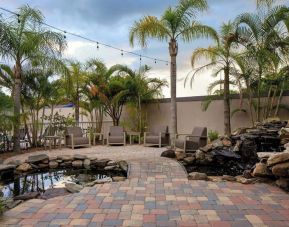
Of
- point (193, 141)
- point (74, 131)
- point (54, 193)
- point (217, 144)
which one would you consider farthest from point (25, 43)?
point (217, 144)

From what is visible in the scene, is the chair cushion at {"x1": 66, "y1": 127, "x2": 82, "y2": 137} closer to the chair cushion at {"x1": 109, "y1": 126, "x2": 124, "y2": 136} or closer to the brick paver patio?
the chair cushion at {"x1": 109, "y1": 126, "x2": 124, "y2": 136}

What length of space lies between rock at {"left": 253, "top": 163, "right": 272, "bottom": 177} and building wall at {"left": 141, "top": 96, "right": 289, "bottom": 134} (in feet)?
17.2

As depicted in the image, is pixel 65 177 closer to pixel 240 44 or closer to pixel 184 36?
pixel 184 36

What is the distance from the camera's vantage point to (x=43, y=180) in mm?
A: 6570

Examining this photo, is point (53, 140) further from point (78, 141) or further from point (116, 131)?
point (116, 131)

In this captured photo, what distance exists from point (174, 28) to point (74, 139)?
484cm

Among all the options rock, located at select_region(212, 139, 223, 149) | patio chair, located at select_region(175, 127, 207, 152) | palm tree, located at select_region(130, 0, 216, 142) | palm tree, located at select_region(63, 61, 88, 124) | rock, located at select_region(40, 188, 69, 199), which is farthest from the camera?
palm tree, located at select_region(63, 61, 88, 124)

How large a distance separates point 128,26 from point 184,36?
5.82 feet

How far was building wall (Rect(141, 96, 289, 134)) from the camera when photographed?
1102cm

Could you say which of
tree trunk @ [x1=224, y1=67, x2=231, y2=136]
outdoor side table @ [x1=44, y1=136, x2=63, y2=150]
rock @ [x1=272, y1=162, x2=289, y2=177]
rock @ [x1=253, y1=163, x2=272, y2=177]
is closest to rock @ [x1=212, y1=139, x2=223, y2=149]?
tree trunk @ [x1=224, y1=67, x2=231, y2=136]

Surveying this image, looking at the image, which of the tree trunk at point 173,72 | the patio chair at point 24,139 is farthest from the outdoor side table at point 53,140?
the tree trunk at point 173,72

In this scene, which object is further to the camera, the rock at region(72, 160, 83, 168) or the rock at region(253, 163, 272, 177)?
the rock at region(72, 160, 83, 168)

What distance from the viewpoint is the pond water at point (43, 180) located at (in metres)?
5.86

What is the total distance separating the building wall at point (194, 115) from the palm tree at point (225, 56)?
1.04 metres
